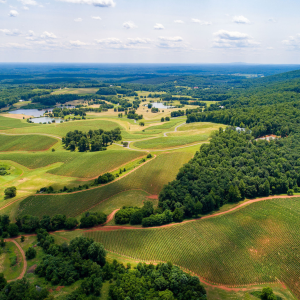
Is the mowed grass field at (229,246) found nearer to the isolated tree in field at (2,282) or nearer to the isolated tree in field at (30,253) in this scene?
the isolated tree in field at (30,253)

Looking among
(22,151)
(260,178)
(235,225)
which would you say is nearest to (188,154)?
(260,178)

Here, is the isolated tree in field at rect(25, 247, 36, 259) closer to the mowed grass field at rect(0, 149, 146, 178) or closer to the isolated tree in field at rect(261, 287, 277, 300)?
the mowed grass field at rect(0, 149, 146, 178)

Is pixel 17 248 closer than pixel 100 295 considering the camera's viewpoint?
No

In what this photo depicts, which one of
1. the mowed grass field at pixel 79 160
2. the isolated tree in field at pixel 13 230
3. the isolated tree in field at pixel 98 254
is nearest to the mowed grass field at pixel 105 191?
the isolated tree in field at pixel 13 230

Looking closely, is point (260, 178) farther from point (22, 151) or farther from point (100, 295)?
point (22, 151)

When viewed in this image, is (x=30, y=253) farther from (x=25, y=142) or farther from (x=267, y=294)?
(x=25, y=142)

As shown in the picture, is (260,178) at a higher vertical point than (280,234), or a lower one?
higher
